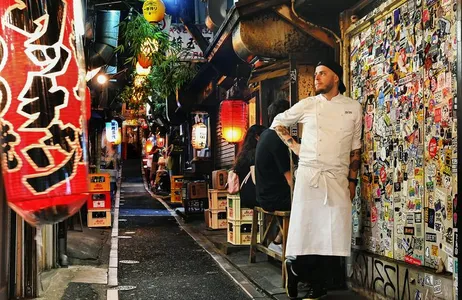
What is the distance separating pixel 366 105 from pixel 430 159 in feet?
6.08

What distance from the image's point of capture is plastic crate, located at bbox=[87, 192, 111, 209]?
1683cm

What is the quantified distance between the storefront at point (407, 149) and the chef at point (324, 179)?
0.49m

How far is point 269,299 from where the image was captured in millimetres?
8086

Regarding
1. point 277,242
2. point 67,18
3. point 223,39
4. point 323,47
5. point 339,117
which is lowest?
point 277,242

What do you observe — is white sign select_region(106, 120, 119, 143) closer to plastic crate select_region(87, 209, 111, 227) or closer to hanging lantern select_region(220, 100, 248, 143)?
plastic crate select_region(87, 209, 111, 227)

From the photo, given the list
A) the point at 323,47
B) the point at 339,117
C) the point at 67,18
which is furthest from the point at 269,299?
the point at 67,18

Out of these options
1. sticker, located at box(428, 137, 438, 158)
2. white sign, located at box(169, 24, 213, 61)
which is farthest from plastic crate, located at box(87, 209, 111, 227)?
sticker, located at box(428, 137, 438, 158)

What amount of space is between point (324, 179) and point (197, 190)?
12.8 m

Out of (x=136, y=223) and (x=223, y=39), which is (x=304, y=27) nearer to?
(x=223, y=39)

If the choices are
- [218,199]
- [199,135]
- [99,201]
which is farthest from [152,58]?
[218,199]

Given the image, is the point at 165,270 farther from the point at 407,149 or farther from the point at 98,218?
the point at 98,218

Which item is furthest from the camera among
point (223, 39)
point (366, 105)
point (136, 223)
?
point (136, 223)

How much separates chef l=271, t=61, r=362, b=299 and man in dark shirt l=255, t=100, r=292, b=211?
132 cm

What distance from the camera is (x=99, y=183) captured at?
16.9m
